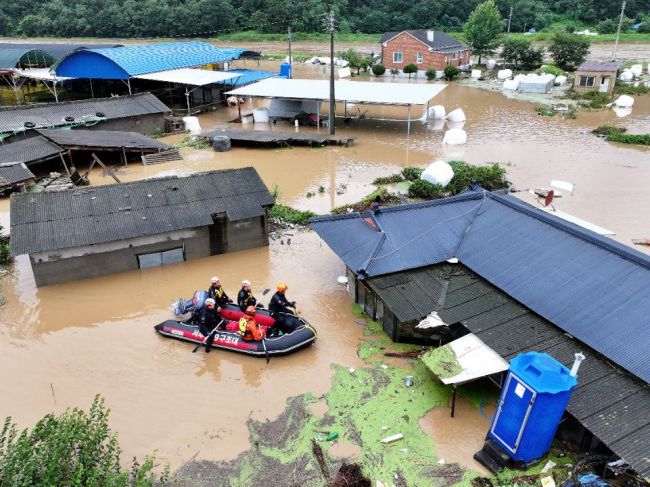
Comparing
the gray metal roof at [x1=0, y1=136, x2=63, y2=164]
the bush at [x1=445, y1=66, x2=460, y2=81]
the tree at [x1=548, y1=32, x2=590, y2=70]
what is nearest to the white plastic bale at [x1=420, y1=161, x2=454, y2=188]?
the gray metal roof at [x1=0, y1=136, x2=63, y2=164]

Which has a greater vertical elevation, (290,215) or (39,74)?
(39,74)

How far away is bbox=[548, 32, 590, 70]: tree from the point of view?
45156 mm

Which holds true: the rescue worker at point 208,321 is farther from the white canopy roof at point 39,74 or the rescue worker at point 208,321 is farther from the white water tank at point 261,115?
the white canopy roof at point 39,74

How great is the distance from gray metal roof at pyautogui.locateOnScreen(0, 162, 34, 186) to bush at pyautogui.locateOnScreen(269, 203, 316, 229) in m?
10.4

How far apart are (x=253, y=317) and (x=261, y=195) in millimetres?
5430

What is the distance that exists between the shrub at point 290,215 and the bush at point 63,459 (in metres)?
10.5

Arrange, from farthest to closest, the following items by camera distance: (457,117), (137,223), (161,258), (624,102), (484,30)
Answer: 1. (484,30)
2. (624,102)
3. (457,117)
4. (161,258)
5. (137,223)

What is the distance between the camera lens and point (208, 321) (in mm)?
11469

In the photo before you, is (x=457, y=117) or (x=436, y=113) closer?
(x=457, y=117)

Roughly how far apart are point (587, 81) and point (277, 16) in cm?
4730

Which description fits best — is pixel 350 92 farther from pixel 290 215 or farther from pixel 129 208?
pixel 129 208

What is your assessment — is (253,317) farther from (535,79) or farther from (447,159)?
(535,79)

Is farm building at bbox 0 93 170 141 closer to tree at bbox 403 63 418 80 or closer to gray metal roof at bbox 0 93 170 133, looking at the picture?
gray metal roof at bbox 0 93 170 133

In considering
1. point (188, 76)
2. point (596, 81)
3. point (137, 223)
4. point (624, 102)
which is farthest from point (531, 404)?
point (596, 81)
